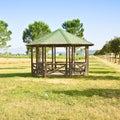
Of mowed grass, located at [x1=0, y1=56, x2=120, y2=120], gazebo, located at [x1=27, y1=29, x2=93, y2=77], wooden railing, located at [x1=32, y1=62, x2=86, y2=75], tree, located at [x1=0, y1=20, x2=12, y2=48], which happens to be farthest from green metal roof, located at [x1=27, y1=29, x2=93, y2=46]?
tree, located at [x1=0, y1=20, x2=12, y2=48]

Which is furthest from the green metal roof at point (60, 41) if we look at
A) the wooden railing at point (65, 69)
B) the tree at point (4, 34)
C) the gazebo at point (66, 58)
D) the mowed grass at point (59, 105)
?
the tree at point (4, 34)

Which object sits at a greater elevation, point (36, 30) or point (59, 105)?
point (36, 30)

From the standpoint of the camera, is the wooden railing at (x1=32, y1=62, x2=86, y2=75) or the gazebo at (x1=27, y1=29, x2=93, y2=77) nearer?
the gazebo at (x1=27, y1=29, x2=93, y2=77)

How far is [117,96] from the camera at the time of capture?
14.6 m

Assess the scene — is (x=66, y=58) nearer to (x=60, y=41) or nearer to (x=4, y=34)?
(x=60, y=41)

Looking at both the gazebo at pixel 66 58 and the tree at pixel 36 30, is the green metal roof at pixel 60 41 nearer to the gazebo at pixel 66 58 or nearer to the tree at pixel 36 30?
the gazebo at pixel 66 58

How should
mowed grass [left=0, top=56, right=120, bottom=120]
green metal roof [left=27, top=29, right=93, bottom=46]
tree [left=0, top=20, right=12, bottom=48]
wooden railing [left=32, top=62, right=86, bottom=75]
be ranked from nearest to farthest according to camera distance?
mowed grass [left=0, top=56, right=120, bottom=120]
green metal roof [left=27, top=29, right=93, bottom=46]
wooden railing [left=32, top=62, right=86, bottom=75]
tree [left=0, top=20, right=12, bottom=48]

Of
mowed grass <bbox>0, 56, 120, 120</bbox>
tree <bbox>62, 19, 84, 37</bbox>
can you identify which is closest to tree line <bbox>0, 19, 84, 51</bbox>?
tree <bbox>62, 19, 84, 37</bbox>

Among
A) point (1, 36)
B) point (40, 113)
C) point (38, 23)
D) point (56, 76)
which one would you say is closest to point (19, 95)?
point (40, 113)

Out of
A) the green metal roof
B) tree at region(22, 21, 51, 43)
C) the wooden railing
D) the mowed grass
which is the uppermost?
tree at region(22, 21, 51, 43)

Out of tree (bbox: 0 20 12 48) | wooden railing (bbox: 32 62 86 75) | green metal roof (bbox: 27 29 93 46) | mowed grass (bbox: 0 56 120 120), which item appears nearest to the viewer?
mowed grass (bbox: 0 56 120 120)

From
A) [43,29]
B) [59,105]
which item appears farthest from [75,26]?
[59,105]

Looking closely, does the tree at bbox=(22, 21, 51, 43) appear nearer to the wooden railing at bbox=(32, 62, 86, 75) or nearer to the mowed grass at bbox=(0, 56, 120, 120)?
the wooden railing at bbox=(32, 62, 86, 75)

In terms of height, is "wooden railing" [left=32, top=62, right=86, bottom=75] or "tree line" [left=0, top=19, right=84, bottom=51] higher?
"tree line" [left=0, top=19, right=84, bottom=51]
